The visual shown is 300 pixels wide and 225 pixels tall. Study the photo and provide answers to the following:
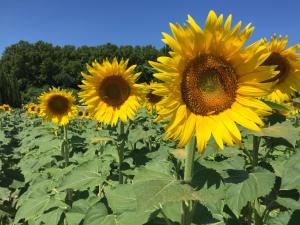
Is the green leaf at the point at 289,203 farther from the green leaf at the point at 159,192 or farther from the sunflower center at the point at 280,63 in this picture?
the sunflower center at the point at 280,63

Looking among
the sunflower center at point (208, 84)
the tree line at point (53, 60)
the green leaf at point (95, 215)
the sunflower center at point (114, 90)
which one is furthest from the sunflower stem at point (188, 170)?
the tree line at point (53, 60)

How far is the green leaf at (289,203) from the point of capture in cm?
234

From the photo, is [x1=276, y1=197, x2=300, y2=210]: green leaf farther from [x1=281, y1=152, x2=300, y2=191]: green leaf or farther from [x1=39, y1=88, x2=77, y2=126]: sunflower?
[x1=39, y1=88, x2=77, y2=126]: sunflower

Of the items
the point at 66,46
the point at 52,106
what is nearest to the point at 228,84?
the point at 52,106

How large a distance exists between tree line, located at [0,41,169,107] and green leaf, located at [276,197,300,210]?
212 ft

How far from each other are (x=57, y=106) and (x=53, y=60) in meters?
69.0

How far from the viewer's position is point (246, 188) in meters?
2.10

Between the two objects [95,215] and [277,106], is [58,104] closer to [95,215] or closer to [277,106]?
[95,215]

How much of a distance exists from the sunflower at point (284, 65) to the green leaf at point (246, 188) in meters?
1.04


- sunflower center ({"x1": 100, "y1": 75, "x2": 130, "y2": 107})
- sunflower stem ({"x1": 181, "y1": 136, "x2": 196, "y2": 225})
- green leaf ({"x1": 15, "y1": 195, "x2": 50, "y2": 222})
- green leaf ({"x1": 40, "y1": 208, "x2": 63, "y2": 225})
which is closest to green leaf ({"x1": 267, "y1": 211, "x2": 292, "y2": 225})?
sunflower stem ({"x1": 181, "y1": 136, "x2": 196, "y2": 225})

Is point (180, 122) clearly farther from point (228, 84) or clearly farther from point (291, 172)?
point (291, 172)

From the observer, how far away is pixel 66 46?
257 ft

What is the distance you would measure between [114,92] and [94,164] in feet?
6.37

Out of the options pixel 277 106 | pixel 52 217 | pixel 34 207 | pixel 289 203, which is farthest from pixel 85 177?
pixel 277 106
